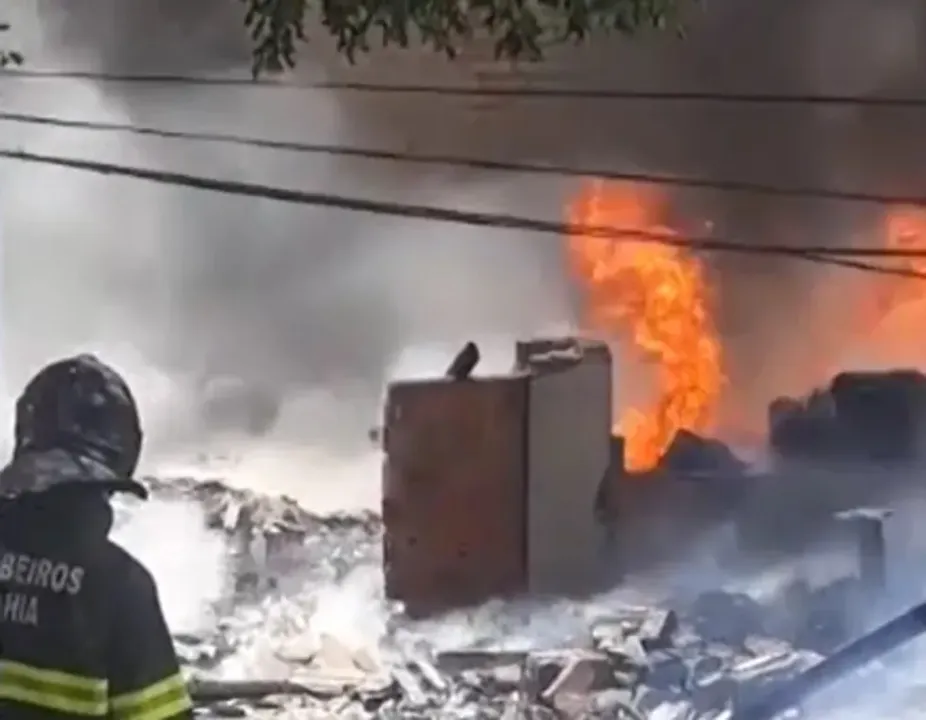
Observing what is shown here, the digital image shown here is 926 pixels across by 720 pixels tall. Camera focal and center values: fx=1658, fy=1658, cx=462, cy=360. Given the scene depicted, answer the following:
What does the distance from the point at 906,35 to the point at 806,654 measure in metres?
0.83

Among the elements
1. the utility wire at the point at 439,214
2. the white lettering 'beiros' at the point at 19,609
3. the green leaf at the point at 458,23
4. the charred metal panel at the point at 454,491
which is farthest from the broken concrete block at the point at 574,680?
the green leaf at the point at 458,23

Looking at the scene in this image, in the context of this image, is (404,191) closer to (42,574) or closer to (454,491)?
(454,491)

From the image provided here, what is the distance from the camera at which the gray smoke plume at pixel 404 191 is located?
2211 mm

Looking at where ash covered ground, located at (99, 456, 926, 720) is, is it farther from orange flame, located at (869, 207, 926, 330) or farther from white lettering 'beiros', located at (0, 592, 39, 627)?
orange flame, located at (869, 207, 926, 330)

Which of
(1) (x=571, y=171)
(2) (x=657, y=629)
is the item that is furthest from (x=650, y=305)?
(2) (x=657, y=629)

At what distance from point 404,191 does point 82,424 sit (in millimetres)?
525

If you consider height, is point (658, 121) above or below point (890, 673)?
above

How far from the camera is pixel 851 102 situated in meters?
2.20

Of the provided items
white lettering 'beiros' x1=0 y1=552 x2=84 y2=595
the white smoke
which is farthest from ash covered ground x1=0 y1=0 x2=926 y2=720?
white lettering 'beiros' x1=0 y1=552 x2=84 y2=595

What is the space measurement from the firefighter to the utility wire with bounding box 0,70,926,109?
0.38 metres

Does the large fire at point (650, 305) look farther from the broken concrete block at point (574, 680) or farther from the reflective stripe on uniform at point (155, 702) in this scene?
the reflective stripe on uniform at point (155, 702)

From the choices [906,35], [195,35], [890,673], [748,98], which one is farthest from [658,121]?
[890,673]

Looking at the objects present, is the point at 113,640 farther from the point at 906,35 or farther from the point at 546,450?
the point at 906,35

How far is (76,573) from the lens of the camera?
2.13 meters
